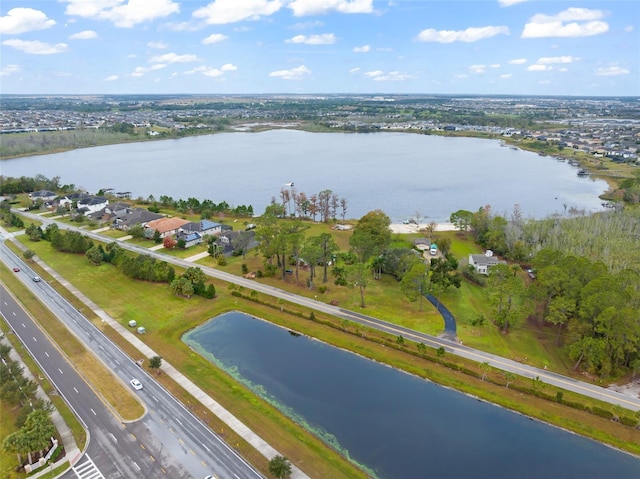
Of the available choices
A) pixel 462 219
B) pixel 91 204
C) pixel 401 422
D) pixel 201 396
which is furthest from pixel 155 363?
pixel 91 204

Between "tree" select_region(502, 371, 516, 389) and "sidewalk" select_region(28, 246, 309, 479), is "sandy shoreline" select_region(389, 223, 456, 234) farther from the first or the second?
"sidewalk" select_region(28, 246, 309, 479)

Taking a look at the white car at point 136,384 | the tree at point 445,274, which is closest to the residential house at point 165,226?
the white car at point 136,384

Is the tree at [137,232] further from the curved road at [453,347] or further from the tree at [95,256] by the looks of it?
the curved road at [453,347]

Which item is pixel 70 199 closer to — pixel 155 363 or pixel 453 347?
pixel 155 363

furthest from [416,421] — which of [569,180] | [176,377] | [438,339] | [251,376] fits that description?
[569,180]

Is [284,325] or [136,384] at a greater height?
[136,384]

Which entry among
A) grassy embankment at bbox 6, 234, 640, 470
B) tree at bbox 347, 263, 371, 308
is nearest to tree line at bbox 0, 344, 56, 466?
grassy embankment at bbox 6, 234, 640, 470
